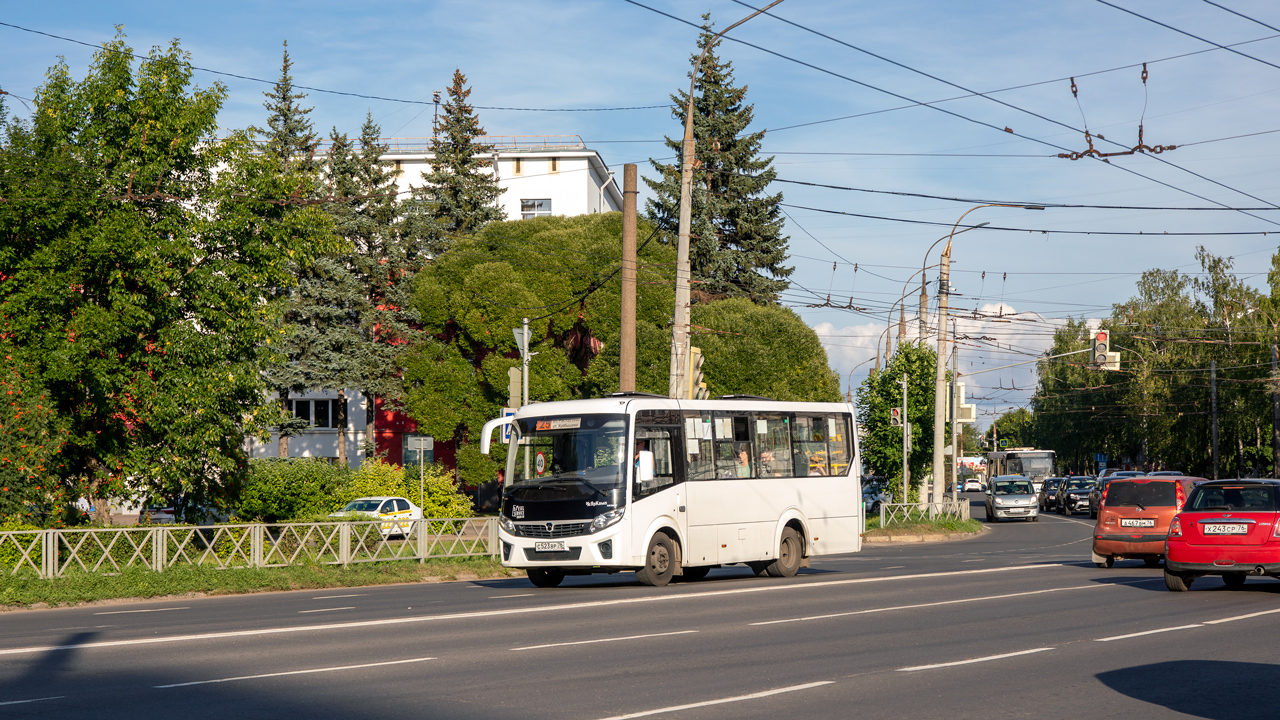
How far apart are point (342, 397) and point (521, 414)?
135ft

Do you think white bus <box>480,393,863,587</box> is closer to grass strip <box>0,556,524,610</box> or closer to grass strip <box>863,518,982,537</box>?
grass strip <box>0,556,524,610</box>

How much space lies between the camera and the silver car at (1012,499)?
176 ft

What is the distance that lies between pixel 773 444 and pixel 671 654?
11093 mm

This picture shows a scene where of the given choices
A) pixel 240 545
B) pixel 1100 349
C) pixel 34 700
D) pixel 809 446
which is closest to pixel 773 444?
pixel 809 446

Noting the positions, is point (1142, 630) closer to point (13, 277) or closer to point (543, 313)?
point (13, 277)

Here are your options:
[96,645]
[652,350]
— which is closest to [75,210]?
[96,645]

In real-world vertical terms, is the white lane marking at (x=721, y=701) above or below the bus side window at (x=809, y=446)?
below

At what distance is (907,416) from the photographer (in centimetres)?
5306

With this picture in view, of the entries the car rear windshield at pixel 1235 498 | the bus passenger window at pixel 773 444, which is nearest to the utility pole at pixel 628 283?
the bus passenger window at pixel 773 444

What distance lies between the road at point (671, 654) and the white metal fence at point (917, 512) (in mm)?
21349

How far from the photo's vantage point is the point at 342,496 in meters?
33.0

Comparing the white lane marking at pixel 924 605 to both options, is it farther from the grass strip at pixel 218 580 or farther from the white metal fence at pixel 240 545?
the white metal fence at pixel 240 545

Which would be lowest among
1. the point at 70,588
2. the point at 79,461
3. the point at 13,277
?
the point at 70,588

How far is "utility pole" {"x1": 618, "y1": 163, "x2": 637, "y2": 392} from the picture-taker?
2517cm
